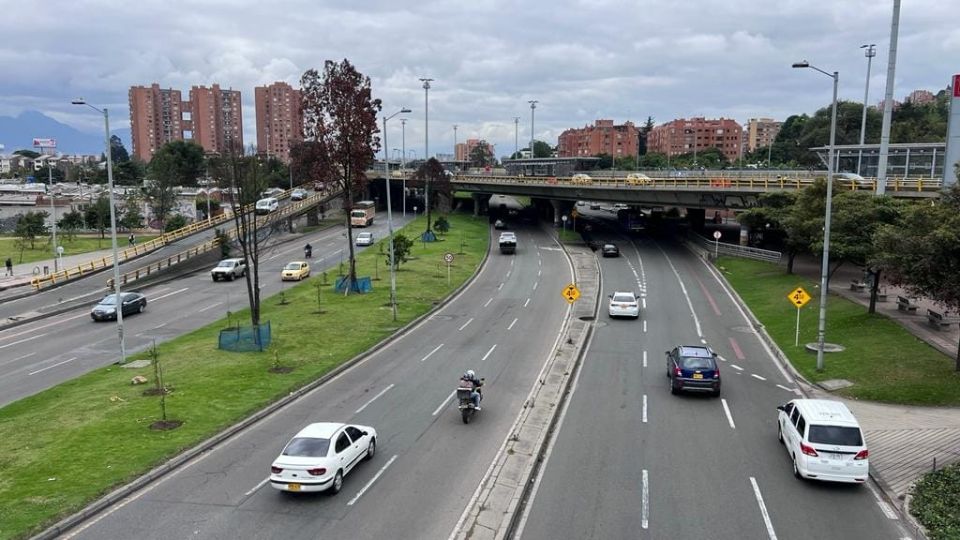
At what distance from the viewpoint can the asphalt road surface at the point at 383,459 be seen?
46.2 ft

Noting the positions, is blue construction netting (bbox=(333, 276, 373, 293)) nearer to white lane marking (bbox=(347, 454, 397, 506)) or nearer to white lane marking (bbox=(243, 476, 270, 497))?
white lane marking (bbox=(347, 454, 397, 506))

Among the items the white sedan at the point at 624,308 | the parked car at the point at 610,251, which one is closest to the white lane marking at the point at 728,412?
the white sedan at the point at 624,308

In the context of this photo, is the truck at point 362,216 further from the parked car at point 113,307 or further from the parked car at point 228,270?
the parked car at point 113,307

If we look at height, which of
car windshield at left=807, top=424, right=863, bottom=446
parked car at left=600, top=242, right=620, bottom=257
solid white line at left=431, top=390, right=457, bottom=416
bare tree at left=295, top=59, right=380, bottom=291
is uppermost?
bare tree at left=295, top=59, right=380, bottom=291

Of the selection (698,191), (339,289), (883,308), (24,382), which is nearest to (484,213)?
(698,191)

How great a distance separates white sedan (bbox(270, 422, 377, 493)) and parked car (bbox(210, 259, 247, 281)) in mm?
36187

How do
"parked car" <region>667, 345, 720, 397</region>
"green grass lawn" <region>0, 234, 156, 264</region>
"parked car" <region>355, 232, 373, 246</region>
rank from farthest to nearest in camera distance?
"parked car" <region>355, 232, 373, 246</region>
"green grass lawn" <region>0, 234, 156, 264</region>
"parked car" <region>667, 345, 720, 397</region>

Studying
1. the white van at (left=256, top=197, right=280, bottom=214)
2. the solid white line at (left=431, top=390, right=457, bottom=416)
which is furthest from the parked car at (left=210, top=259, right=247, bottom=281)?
the solid white line at (left=431, top=390, right=457, bottom=416)

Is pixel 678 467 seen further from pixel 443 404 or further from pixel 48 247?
pixel 48 247

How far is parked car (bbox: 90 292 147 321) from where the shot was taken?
37.5 m

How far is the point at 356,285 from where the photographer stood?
1734 inches

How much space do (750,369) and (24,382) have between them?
28.1 metres

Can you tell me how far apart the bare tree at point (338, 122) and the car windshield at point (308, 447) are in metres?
28.1

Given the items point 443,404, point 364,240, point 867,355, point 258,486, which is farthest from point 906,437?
point 364,240
